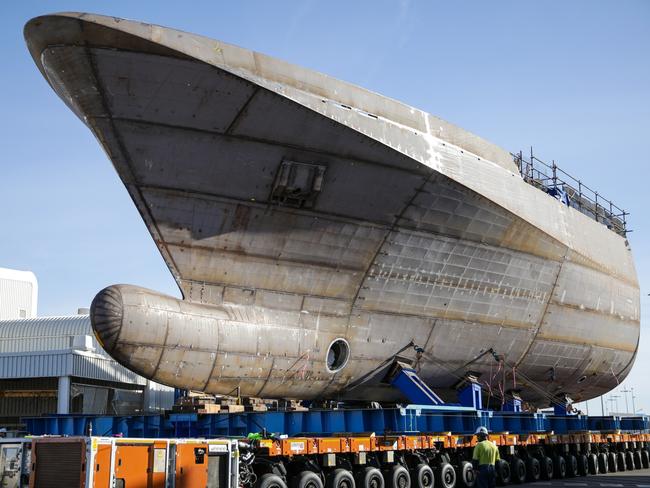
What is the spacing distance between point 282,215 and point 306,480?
591 cm

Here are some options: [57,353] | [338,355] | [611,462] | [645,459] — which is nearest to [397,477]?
[338,355]

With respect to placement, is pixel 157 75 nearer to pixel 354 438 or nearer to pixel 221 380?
pixel 221 380

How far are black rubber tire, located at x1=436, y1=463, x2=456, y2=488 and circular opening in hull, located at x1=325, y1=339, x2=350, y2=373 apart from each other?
3184 millimetres

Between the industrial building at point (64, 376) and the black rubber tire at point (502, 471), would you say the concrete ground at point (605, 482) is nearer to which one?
the black rubber tire at point (502, 471)

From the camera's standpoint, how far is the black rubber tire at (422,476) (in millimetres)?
15570

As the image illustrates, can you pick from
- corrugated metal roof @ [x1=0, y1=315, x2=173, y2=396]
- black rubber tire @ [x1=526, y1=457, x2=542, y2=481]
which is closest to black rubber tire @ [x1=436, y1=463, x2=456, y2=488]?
black rubber tire @ [x1=526, y1=457, x2=542, y2=481]

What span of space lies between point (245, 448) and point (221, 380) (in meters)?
3.51

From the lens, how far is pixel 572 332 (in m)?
25.0

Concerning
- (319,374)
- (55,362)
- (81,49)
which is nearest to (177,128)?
(81,49)

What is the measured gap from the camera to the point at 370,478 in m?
14.4

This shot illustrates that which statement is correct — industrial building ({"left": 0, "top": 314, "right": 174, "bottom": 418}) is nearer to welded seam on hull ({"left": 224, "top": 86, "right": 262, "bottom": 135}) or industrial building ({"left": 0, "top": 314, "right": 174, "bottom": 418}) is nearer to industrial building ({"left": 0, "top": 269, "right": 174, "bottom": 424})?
industrial building ({"left": 0, "top": 269, "right": 174, "bottom": 424})

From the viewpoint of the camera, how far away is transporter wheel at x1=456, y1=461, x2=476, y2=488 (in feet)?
55.2

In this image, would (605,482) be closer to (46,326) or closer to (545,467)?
(545,467)

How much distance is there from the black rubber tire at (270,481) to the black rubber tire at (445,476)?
4.89 metres
